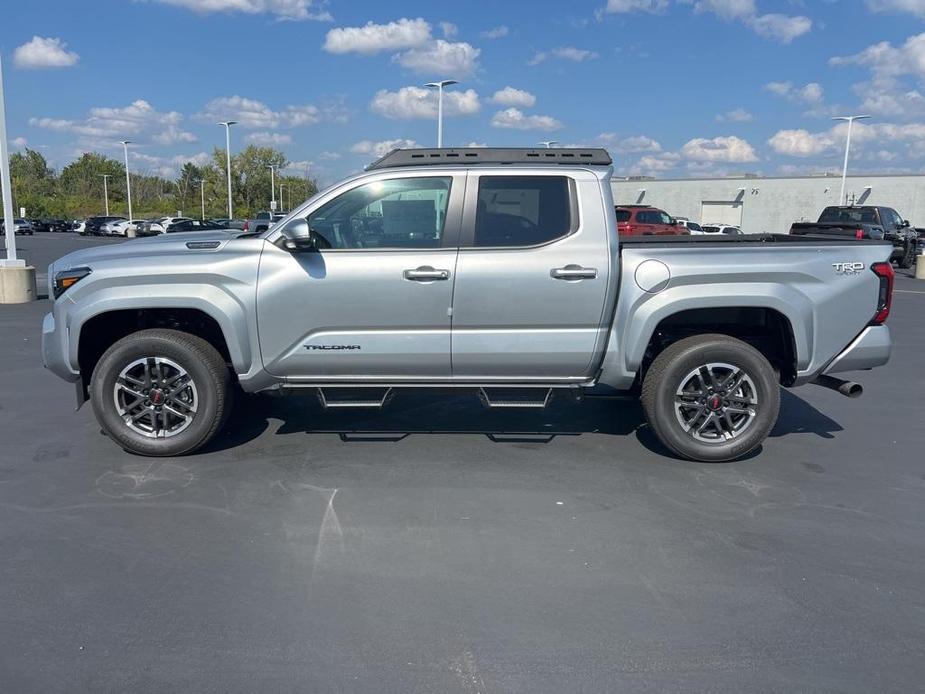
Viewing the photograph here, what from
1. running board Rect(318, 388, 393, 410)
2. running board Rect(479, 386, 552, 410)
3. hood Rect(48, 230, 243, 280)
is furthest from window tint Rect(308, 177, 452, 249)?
running board Rect(479, 386, 552, 410)

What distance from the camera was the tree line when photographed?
3297 inches

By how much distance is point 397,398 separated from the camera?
21.9 ft

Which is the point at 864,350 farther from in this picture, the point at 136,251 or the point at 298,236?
the point at 136,251

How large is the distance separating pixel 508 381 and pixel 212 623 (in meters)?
2.53

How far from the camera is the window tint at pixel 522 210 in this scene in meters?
4.88

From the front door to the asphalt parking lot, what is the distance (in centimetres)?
73

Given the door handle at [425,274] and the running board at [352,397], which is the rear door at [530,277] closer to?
the door handle at [425,274]

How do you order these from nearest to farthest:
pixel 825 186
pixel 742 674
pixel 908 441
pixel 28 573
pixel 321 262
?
1. pixel 742 674
2. pixel 28 573
3. pixel 321 262
4. pixel 908 441
5. pixel 825 186

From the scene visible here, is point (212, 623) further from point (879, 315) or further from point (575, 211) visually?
point (879, 315)

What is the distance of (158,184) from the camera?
309 ft

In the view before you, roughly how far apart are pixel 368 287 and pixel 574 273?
1.36 metres

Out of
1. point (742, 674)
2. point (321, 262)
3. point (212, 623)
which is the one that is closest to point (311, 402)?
point (321, 262)

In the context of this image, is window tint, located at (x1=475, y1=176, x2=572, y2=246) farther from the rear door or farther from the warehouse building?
the warehouse building

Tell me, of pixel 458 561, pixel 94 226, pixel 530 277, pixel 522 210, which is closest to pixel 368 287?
pixel 530 277
